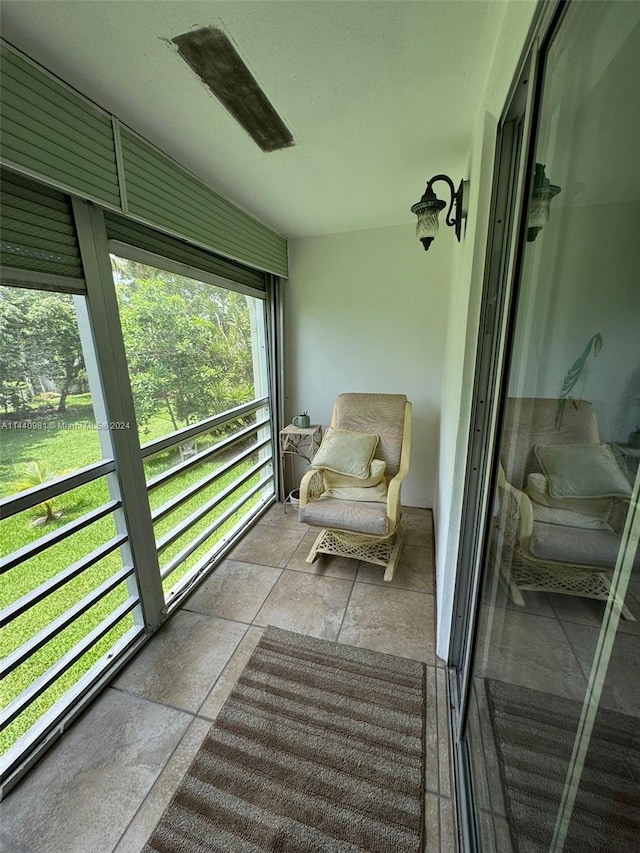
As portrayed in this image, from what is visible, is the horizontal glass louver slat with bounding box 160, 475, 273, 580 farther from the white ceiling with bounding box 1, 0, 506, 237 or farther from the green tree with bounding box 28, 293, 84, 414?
the white ceiling with bounding box 1, 0, 506, 237

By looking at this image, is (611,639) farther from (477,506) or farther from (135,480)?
(135,480)

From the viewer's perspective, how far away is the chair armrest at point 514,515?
0.83 metres

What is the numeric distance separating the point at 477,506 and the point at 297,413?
2146 millimetres

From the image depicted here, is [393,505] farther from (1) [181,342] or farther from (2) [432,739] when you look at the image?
(1) [181,342]

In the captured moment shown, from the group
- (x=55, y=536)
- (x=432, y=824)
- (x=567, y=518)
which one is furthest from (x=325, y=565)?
(x=567, y=518)

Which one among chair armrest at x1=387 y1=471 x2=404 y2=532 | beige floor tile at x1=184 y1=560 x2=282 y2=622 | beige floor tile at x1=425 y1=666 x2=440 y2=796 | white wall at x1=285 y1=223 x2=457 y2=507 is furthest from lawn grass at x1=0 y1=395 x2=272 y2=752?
white wall at x1=285 y1=223 x2=457 y2=507

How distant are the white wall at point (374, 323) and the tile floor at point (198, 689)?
3.81ft

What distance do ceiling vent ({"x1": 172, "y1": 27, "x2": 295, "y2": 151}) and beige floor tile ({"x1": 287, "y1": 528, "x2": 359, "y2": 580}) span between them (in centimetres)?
234

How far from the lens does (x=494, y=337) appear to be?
1179 mm

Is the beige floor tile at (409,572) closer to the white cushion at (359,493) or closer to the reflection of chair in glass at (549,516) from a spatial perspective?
the white cushion at (359,493)

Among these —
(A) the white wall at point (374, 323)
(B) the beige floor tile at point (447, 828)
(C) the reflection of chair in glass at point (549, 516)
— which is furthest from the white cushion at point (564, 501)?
(A) the white wall at point (374, 323)

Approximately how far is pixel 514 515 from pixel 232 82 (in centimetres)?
162

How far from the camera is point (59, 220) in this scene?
3.95 ft

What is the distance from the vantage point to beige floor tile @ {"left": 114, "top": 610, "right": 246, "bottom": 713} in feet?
4.84
